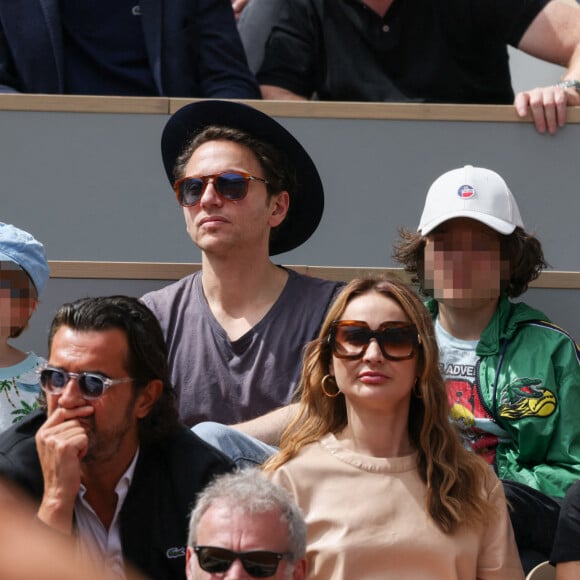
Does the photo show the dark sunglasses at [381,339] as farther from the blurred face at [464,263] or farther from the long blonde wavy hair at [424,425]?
the blurred face at [464,263]

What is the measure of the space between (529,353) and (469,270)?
31cm

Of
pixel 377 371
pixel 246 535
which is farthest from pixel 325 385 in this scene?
pixel 246 535

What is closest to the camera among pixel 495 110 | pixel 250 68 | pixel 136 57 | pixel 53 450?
pixel 53 450

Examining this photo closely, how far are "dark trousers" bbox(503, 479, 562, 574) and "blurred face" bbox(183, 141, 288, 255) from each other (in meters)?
1.11

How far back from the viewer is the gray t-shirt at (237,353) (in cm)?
324

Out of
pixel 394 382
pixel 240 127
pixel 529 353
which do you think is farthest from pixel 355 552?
pixel 240 127

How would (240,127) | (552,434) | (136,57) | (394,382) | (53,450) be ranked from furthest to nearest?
1. (136,57)
2. (240,127)
3. (552,434)
4. (394,382)
5. (53,450)

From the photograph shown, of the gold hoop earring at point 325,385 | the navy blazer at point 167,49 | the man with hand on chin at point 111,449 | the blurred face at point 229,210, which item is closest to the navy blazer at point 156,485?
the man with hand on chin at point 111,449

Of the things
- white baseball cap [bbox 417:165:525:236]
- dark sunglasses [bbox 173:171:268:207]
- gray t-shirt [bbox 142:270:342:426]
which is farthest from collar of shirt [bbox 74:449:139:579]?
white baseball cap [bbox 417:165:525:236]

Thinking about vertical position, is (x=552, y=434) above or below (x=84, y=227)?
below

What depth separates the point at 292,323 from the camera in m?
3.35

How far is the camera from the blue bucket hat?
10.7 ft

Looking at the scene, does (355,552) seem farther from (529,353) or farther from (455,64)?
(455,64)

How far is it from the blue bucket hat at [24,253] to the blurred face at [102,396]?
68 cm
